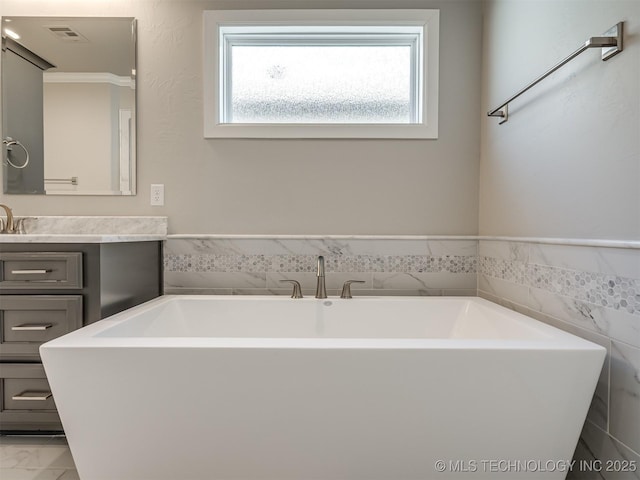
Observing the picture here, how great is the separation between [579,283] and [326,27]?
1721 millimetres

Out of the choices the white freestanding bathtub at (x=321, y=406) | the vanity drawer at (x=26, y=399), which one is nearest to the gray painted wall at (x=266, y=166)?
the vanity drawer at (x=26, y=399)

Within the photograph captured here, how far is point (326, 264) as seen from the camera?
1.89 metres

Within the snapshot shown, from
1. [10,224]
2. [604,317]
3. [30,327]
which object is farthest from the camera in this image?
[10,224]

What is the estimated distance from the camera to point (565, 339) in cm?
101

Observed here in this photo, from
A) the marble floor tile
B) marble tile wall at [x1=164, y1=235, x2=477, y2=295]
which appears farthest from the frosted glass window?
the marble floor tile

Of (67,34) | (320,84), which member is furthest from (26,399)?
(320,84)

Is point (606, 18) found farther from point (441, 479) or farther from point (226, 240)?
point (226, 240)

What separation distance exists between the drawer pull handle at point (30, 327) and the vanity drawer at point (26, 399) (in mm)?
146

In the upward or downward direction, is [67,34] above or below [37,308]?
above

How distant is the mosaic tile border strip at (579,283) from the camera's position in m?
0.97

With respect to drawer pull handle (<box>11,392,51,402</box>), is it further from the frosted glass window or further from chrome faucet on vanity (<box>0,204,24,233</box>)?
the frosted glass window

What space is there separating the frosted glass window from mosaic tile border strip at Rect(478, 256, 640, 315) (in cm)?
101

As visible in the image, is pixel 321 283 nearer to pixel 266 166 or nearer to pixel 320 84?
pixel 266 166

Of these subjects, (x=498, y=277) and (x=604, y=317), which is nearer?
(x=604, y=317)
